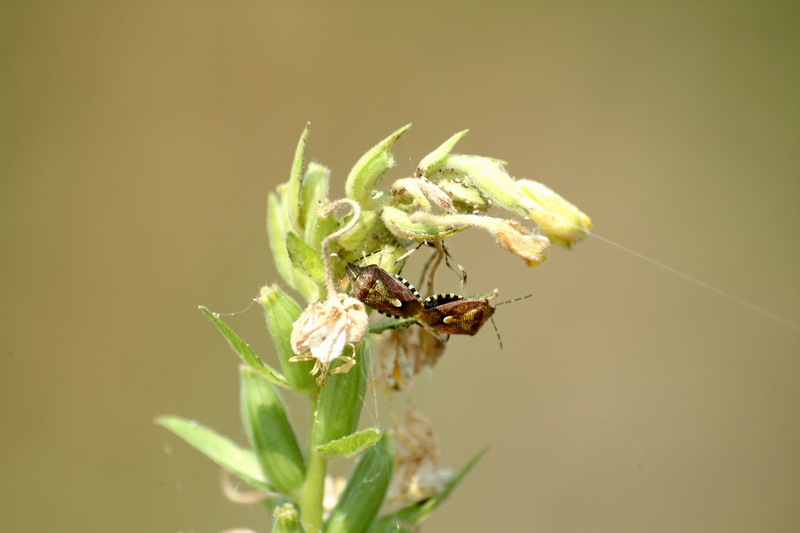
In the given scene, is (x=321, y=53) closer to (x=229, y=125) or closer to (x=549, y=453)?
(x=229, y=125)

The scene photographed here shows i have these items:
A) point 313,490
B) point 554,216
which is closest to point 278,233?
point 313,490

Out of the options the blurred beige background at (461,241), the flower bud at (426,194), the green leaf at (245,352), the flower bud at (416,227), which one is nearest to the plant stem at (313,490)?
the green leaf at (245,352)

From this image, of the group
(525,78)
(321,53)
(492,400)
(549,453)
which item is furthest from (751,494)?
(321,53)

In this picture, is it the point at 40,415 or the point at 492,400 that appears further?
the point at 492,400

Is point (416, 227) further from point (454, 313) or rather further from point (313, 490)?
point (313, 490)

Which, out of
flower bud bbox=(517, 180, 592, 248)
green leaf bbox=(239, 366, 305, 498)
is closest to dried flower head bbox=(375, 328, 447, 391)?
green leaf bbox=(239, 366, 305, 498)
